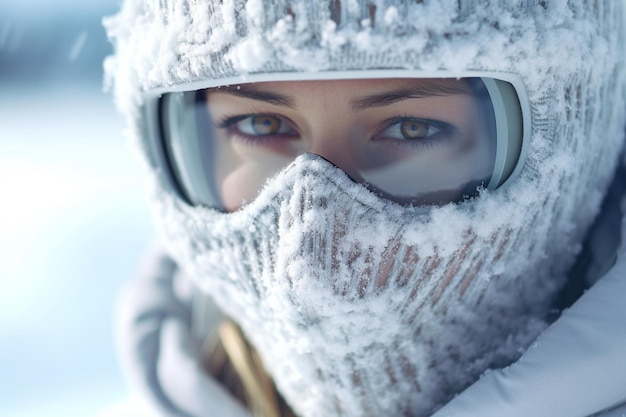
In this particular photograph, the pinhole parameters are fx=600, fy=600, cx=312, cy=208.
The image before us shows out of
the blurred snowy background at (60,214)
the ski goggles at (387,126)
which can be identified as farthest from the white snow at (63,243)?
the ski goggles at (387,126)

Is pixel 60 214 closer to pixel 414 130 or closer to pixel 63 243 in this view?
pixel 63 243

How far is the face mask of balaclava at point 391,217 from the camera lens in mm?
823

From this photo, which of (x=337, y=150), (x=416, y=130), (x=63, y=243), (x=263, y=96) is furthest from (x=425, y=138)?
(x=63, y=243)

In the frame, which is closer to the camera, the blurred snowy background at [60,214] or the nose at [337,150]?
the nose at [337,150]

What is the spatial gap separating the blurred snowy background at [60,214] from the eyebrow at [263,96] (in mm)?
1700

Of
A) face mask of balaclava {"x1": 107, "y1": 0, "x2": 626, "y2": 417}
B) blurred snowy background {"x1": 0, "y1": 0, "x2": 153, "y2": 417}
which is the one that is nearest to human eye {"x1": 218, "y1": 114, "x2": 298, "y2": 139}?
face mask of balaclava {"x1": 107, "y1": 0, "x2": 626, "y2": 417}

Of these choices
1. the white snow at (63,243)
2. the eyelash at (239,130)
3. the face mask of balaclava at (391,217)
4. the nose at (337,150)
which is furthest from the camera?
the white snow at (63,243)

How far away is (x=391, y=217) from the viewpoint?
2.93 feet

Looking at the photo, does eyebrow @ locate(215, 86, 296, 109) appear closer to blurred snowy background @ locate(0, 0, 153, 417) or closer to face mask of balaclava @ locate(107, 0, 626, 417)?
face mask of balaclava @ locate(107, 0, 626, 417)

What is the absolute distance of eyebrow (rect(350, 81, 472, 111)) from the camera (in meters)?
0.90

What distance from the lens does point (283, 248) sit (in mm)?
886

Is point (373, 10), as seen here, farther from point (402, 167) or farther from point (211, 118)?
point (211, 118)

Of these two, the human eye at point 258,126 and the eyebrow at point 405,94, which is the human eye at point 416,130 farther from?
the human eye at point 258,126

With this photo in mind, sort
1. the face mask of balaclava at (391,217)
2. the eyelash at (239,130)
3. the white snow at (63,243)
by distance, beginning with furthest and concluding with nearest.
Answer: the white snow at (63,243)
the eyelash at (239,130)
the face mask of balaclava at (391,217)
